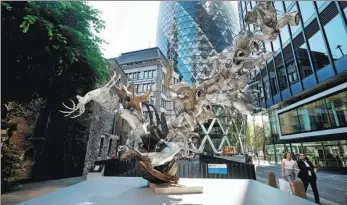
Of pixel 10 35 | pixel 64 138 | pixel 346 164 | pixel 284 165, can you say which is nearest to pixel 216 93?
pixel 284 165

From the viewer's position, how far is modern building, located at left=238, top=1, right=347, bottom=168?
49.8 ft

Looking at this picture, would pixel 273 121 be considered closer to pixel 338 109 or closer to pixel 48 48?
pixel 338 109

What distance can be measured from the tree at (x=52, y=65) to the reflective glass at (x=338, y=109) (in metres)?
18.8

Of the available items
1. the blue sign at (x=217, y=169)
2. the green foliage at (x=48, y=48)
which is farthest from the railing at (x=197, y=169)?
the green foliage at (x=48, y=48)

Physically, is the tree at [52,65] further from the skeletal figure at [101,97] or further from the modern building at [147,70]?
the modern building at [147,70]

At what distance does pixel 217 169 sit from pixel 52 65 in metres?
9.97

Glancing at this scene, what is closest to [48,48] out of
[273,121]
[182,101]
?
[182,101]

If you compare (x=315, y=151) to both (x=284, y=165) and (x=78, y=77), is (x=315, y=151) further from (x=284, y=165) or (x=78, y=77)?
(x=78, y=77)

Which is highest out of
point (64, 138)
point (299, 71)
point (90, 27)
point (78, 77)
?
point (299, 71)

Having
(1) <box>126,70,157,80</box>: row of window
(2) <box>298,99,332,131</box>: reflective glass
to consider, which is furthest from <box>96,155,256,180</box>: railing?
(1) <box>126,70,157,80</box>: row of window

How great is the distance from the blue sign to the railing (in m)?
0.12

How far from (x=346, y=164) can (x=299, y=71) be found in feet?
31.0

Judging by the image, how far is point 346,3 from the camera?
13.7m

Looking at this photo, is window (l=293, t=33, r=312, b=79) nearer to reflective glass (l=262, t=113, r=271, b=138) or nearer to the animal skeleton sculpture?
reflective glass (l=262, t=113, r=271, b=138)
